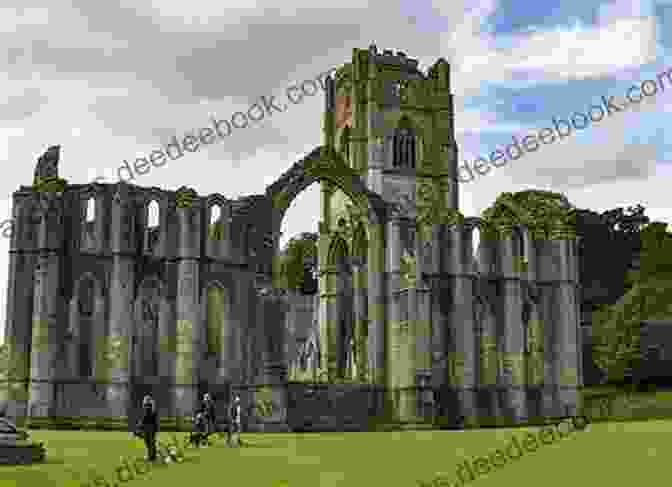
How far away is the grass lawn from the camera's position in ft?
51.7

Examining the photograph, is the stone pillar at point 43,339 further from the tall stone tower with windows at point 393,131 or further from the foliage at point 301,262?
the foliage at point 301,262

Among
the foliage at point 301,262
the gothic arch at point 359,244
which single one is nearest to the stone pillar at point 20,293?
the gothic arch at point 359,244

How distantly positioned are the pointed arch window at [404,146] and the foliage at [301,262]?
17073 millimetres

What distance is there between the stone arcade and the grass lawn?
9845 millimetres

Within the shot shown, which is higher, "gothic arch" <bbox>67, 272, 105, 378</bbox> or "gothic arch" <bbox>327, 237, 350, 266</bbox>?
"gothic arch" <bbox>327, 237, 350, 266</bbox>

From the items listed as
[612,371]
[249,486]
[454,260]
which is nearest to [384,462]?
[249,486]

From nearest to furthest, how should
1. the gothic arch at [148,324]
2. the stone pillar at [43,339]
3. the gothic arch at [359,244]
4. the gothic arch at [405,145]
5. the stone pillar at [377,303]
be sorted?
the stone pillar at [43,339] < the gothic arch at [148,324] < the stone pillar at [377,303] < the gothic arch at [359,244] < the gothic arch at [405,145]

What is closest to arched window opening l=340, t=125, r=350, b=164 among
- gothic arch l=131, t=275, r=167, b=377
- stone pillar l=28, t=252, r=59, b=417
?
gothic arch l=131, t=275, r=167, b=377

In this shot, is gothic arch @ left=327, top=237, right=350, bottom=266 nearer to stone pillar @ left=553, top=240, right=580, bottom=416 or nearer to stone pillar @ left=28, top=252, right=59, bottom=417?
stone pillar @ left=553, top=240, right=580, bottom=416

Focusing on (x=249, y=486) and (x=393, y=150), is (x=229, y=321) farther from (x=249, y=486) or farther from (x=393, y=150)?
(x=393, y=150)

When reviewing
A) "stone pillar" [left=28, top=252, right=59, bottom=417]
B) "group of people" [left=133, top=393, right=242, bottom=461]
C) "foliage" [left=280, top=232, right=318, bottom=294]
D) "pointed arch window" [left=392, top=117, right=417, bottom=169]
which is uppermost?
"pointed arch window" [left=392, top=117, right=417, bottom=169]

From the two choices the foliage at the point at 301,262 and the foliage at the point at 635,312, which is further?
the foliage at the point at 301,262

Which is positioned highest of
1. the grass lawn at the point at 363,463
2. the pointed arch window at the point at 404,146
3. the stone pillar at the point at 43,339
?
the pointed arch window at the point at 404,146

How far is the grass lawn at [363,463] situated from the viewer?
1575 cm
